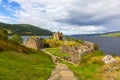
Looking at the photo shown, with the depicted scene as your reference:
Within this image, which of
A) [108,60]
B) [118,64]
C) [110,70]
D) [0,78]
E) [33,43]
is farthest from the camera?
[33,43]

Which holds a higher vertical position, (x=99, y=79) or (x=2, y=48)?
(x=2, y=48)

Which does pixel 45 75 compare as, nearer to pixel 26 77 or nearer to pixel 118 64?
pixel 26 77

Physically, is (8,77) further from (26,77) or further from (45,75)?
(45,75)

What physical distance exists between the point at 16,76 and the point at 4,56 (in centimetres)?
1656

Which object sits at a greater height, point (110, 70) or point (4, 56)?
point (4, 56)

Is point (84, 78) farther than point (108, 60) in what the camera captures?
No

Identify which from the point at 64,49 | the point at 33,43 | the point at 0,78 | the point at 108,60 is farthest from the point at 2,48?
the point at 33,43

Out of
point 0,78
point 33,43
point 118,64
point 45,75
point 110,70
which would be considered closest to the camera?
point 0,78

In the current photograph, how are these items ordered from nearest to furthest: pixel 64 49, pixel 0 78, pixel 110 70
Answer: pixel 0 78, pixel 110 70, pixel 64 49

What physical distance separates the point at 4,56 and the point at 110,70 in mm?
25302

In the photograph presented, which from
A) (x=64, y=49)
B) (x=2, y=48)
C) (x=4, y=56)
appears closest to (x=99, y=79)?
(x=4, y=56)

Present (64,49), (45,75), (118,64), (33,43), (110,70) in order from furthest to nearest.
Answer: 1. (33,43)
2. (64,49)
3. (118,64)
4. (110,70)
5. (45,75)

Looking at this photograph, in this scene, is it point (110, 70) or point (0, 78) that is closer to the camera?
point (0, 78)

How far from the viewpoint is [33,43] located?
15912cm
